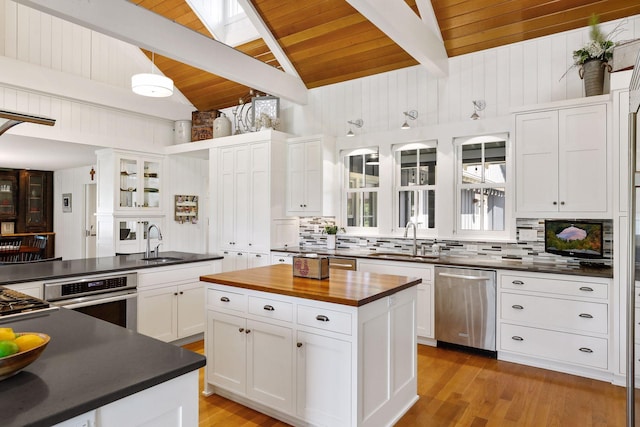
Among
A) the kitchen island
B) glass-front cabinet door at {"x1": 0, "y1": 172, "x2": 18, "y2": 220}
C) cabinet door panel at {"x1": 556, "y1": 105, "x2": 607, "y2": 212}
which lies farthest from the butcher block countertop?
glass-front cabinet door at {"x1": 0, "y1": 172, "x2": 18, "y2": 220}

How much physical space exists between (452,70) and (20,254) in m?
8.65

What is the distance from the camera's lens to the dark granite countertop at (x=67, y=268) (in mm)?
2971

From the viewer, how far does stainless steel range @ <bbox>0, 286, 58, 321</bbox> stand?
1874 millimetres

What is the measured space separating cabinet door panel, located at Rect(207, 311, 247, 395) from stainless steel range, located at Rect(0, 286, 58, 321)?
1.09m

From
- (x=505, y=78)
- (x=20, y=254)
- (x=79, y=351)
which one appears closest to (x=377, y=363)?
(x=79, y=351)

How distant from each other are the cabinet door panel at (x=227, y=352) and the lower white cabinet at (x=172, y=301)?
44.5 inches

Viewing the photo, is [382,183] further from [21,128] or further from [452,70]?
[21,128]

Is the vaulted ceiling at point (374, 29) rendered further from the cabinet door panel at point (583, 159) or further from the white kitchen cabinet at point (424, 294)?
the white kitchen cabinet at point (424, 294)

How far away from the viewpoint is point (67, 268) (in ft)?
11.1

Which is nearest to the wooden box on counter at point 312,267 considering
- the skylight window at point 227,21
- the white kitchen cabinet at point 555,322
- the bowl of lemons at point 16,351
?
the bowl of lemons at point 16,351

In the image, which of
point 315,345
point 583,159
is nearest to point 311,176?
point 583,159

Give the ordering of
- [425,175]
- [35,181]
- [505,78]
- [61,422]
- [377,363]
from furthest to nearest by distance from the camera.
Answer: [35,181]
[425,175]
[505,78]
[377,363]
[61,422]

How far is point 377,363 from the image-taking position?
2.39m

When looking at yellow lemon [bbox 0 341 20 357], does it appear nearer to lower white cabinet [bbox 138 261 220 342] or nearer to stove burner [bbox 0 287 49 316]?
stove burner [bbox 0 287 49 316]
